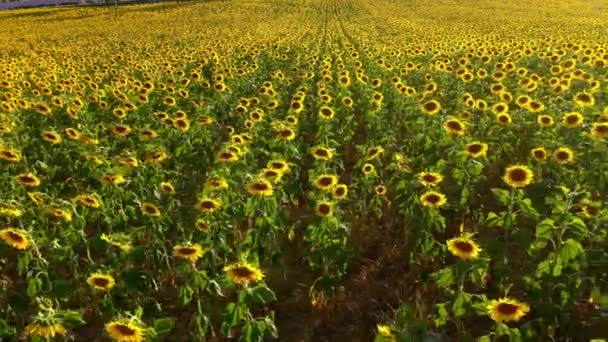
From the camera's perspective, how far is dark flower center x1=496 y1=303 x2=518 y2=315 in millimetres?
3596

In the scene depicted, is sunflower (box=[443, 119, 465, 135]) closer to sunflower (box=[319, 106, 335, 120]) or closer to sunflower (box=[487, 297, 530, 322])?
sunflower (box=[319, 106, 335, 120])

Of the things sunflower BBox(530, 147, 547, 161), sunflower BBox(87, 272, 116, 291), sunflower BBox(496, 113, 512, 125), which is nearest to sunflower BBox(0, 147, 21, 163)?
sunflower BBox(87, 272, 116, 291)

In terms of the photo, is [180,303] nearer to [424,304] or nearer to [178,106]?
[424,304]

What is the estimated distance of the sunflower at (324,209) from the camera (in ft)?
17.2

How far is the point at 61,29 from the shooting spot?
38.9 meters

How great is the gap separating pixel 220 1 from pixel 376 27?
32.7m

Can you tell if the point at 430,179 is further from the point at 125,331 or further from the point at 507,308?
the point at 125,331

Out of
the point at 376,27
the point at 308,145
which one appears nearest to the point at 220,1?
the point at 376,27

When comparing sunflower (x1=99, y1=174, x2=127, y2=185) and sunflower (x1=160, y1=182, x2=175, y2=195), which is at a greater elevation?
sunflower (x1=99, y1=174, x2=127, y2=185)

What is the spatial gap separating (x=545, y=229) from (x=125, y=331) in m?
3.32

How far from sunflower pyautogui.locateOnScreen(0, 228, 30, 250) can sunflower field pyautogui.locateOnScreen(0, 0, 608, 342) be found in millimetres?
15

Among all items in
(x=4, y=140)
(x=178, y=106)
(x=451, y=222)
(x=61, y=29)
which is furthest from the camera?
(x=61, y=29)

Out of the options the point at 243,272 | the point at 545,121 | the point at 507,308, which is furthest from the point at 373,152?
the point at 507,308

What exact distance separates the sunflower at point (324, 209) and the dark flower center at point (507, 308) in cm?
197
